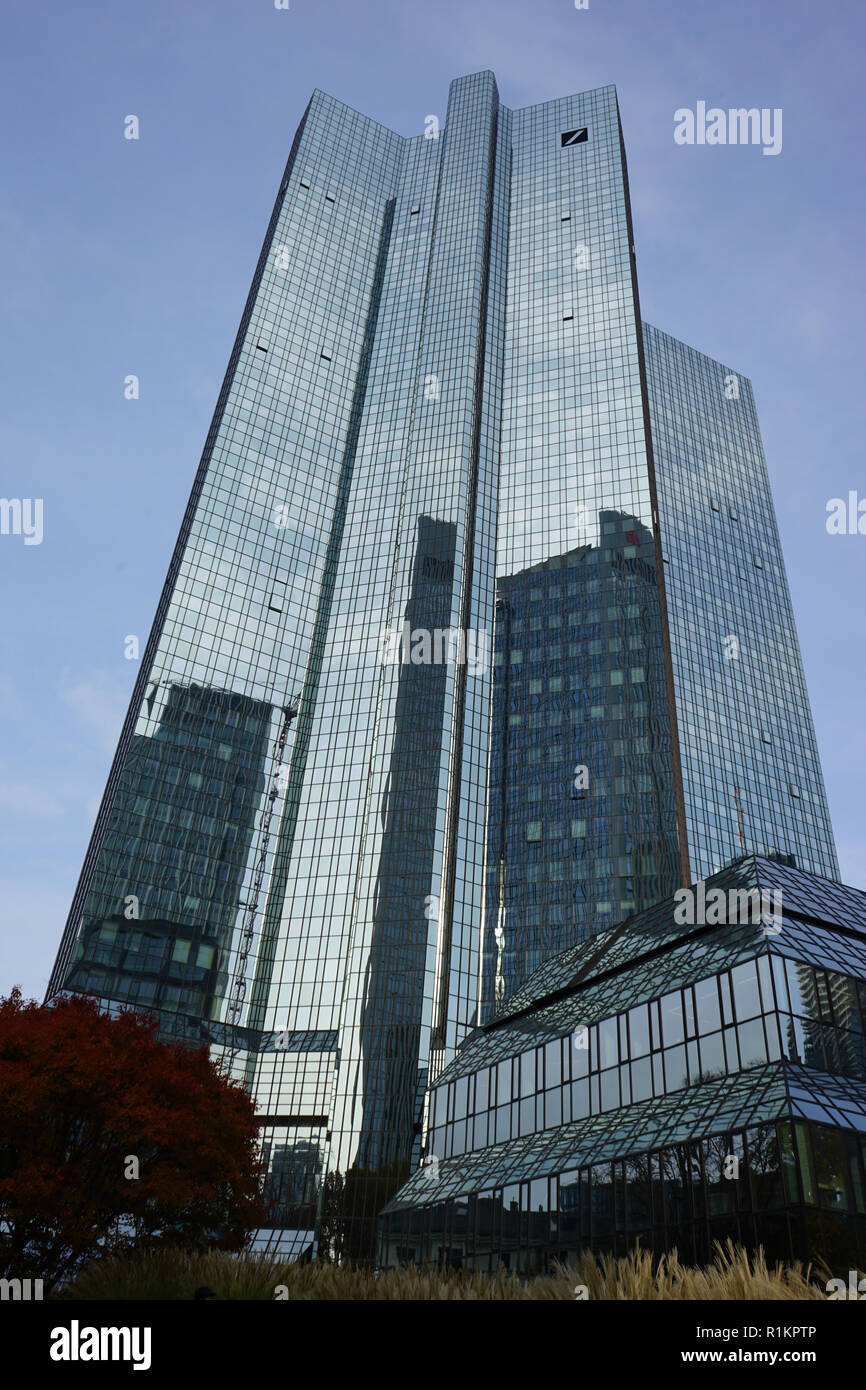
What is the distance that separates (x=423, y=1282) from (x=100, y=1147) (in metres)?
24.6

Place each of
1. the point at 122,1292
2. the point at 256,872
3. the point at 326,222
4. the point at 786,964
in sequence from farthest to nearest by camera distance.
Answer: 1. the point at 326,222
2. the point at 256,872
3. the point at 786,964
4. the point at 122,1292

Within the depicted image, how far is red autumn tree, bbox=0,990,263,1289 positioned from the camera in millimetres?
31906

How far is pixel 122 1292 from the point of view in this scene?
52.4 feet

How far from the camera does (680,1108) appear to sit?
3438 centimetres

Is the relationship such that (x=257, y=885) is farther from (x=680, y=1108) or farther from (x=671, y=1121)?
(x=671, y=1121)

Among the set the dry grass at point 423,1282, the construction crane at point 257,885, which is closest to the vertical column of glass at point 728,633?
the construction crane at point 257,885

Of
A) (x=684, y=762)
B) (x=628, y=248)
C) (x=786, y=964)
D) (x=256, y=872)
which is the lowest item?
(x=786, y=964)

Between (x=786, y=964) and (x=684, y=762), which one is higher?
(x=684, y=762)

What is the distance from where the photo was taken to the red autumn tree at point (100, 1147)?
31.9 m

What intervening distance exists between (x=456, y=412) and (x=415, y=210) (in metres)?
50.9

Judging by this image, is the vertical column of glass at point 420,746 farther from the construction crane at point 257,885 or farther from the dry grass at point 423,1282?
the dry grass at point 423,1282
